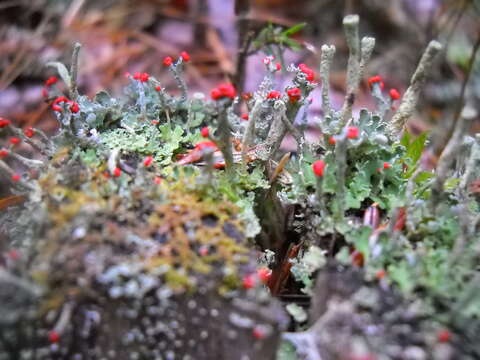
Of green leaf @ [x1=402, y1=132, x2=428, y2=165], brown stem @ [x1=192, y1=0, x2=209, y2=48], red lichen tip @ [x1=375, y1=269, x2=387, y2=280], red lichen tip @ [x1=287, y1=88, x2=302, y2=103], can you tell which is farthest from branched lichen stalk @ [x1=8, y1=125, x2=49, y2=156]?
brown stem @ [x1=192, y1=0, x2=209, y2=48]

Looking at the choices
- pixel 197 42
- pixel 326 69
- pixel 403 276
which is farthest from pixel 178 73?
pixel 197 42

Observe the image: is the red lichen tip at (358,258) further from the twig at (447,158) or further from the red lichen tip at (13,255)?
the red lichen tip at (13,255)

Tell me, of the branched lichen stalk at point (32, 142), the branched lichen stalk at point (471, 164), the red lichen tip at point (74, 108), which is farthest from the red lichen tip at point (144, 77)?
the branched lichen stalk at point (471, 164)

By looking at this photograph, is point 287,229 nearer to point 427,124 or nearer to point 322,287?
point 322,287

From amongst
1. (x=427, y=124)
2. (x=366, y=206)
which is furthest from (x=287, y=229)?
(x=427, y=124)

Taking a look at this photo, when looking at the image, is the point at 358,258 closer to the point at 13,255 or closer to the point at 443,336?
the point at 443,336
